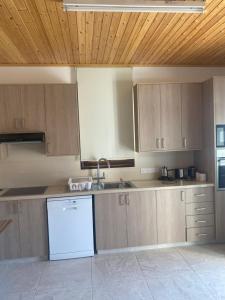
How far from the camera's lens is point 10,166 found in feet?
12.0

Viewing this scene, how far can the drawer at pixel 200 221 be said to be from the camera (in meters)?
3.48

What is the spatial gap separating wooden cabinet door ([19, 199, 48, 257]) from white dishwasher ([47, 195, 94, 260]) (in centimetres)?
8

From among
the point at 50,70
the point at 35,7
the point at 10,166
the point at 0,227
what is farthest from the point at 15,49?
the point at 0,227

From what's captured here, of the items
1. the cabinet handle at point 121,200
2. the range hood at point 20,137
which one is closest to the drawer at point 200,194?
the cabinet handle at point 121,200

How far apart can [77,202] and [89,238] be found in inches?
19.8

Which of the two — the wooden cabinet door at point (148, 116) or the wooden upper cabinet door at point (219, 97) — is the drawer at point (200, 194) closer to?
the wooden cabinet door at point (148, 116)

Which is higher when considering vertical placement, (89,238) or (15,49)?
(15,49)

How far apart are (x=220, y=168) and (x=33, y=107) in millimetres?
2672

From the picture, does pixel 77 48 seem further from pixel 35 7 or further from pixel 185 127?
pixel 185 127

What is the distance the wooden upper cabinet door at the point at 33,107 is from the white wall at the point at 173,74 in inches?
57.6

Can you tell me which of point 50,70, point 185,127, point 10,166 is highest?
point 50,70

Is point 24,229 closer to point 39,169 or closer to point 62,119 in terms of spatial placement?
point 39,169

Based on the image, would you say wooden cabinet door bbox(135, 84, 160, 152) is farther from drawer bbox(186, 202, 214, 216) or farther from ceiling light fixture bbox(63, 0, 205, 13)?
ceiling light fixture bbox(63, 0, 205, 13)

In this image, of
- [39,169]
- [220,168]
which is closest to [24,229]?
[39,169]
